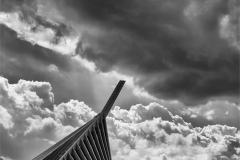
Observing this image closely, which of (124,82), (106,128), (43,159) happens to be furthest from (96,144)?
(124,82)

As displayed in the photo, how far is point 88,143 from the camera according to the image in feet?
145

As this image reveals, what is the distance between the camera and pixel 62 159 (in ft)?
114

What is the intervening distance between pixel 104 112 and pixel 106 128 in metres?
4.28

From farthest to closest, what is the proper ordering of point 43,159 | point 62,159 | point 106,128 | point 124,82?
point 124,82
point 106,128
point 43,159
point 62,159

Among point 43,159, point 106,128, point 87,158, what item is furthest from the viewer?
point 106,128

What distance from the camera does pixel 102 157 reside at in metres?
50.3

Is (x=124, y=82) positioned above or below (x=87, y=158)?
above

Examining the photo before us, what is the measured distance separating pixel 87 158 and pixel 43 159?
8960 millimetres

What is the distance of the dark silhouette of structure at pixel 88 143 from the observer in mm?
38334

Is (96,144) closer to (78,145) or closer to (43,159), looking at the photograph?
(78,145)

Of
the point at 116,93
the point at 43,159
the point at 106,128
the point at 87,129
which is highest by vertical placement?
the point at 116,93

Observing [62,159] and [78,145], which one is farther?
[78,145]

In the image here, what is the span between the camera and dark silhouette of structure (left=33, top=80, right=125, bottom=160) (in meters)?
38.3

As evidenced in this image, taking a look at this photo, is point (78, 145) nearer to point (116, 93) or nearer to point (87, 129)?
point (87, 129)
